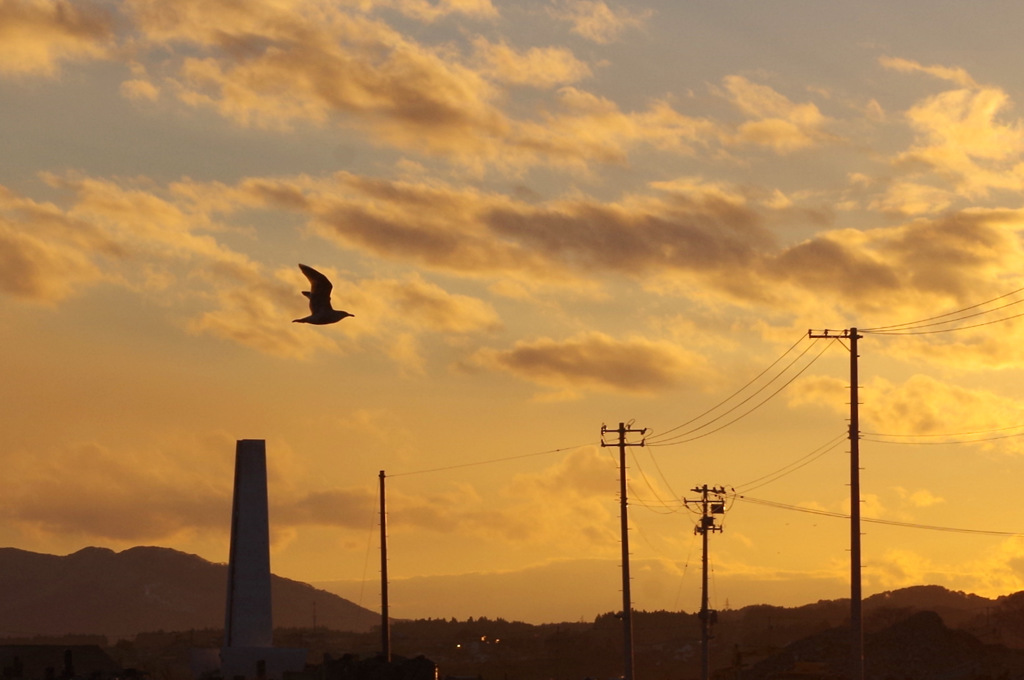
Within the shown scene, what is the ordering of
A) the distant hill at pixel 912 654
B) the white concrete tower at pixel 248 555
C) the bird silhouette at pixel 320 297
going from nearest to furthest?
the bird silhouette at pixel 320 297
the white concrete tower at pixel 248 555
the distant hill at pixel 912 654

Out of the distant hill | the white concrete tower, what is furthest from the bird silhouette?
the distant hill

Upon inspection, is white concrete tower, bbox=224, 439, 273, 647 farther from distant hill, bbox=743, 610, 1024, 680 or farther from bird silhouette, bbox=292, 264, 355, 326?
distant hill, bbox=743, 610, 1024, 680

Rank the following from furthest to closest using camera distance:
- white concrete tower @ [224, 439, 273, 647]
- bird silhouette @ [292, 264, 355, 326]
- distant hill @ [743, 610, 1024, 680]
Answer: distant hill @ [743, 610, 1024, 680], white concrete tower @ [224, 439, 273, 647], bird silhouette @ [292, 264, 355, 326]

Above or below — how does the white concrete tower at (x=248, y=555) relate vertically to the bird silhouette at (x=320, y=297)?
below

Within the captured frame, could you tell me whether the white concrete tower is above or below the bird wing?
below

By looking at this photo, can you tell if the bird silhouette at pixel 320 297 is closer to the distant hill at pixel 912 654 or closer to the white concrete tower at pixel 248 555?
the white concrete tower at pixel 248 555

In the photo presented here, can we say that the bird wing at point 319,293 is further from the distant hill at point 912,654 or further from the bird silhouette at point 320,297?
the distant hill at point 912,654

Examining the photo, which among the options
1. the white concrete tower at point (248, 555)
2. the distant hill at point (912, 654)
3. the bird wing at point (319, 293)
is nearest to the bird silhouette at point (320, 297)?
the bird wing at point (319, 293)

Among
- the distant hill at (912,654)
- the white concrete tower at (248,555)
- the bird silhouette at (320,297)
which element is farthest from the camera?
the distant hill at (912,654)

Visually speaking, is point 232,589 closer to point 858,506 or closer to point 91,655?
point 91,655

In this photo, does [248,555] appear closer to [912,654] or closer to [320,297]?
[320,297]

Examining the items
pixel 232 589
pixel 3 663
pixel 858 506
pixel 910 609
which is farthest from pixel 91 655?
pixel 910 609

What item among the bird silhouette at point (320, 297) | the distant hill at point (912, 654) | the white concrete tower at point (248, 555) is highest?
the bird silhouette at point (320, 297)

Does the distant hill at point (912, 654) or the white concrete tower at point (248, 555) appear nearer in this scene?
the white concrete tower at point (248, 555)
